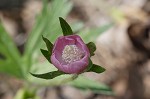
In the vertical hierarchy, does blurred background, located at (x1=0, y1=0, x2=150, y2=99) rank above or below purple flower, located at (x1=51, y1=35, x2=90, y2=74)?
above

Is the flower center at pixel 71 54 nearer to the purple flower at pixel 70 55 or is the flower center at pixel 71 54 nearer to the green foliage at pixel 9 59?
the purple flower at pixel 70 55

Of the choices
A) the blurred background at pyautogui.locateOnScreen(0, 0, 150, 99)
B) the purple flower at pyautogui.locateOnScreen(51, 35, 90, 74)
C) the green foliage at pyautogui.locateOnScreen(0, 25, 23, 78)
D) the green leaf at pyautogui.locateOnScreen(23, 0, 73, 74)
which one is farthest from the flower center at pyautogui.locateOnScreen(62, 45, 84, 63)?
the blurred background at pyautogui.locateOnScreen(0, 0, 150, 99)

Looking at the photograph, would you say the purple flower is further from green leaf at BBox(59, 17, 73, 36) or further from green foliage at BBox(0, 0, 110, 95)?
green foliage at BBox(0, 0, 110, 95)

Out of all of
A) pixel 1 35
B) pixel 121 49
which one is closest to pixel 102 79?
pixel 121 49

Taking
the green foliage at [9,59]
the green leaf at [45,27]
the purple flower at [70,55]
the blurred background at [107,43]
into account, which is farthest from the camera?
the blurred background at [107,43]

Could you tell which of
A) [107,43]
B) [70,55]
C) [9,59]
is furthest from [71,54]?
[107,43]

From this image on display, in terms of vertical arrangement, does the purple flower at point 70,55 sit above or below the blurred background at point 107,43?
below

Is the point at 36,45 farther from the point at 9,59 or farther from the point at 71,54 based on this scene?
the point at 71,54

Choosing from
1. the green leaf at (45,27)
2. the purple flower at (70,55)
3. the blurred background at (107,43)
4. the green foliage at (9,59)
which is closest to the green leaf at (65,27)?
the purple flower at (70,55)
